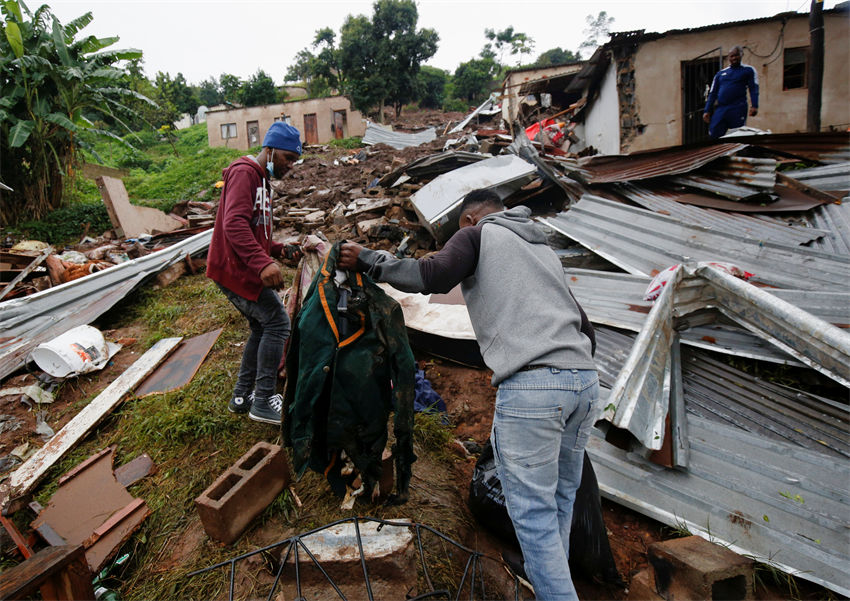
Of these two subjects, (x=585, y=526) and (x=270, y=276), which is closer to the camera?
(x=585, y=526)

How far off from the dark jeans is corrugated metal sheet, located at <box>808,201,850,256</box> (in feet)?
15.7

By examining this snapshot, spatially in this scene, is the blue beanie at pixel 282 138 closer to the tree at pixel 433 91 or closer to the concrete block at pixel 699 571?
the concrete block at pixel 699 571

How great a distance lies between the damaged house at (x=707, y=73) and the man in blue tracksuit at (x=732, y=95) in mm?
2893

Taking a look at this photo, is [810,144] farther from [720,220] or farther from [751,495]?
[751,495]

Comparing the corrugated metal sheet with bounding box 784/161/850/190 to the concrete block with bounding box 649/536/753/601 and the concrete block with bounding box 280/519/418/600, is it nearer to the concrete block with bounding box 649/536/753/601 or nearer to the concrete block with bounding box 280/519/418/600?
the concrete block with bounding box 649/536/753/601

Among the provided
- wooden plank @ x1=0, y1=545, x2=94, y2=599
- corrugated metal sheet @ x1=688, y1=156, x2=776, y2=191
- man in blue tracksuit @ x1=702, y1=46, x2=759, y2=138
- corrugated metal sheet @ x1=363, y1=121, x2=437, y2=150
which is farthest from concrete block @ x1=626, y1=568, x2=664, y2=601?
corrugated metal sheet @ x1=363, y1=121, x2=437, y2=150

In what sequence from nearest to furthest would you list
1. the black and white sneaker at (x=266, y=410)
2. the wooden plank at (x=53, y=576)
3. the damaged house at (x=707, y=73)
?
1. the wooden plank at (x=53, y=576)
2. the black and white sneaker at (x=266, y=410)
3. the damaged house at (x=707, y=73)

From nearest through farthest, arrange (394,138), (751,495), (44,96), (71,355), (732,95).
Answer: (751,495) → (71,355) → (732,95) → (44,96) → (394,138)

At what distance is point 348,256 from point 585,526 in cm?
174

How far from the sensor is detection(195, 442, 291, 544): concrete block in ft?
7.01

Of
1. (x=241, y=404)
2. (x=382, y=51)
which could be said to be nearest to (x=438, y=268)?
(x=241, y=404)

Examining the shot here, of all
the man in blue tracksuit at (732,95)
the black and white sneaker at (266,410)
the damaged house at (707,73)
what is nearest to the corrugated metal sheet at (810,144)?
the man in blue tracksuit at (732,95)

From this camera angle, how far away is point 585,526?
2.13m

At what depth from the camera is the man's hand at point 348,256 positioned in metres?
1.89
